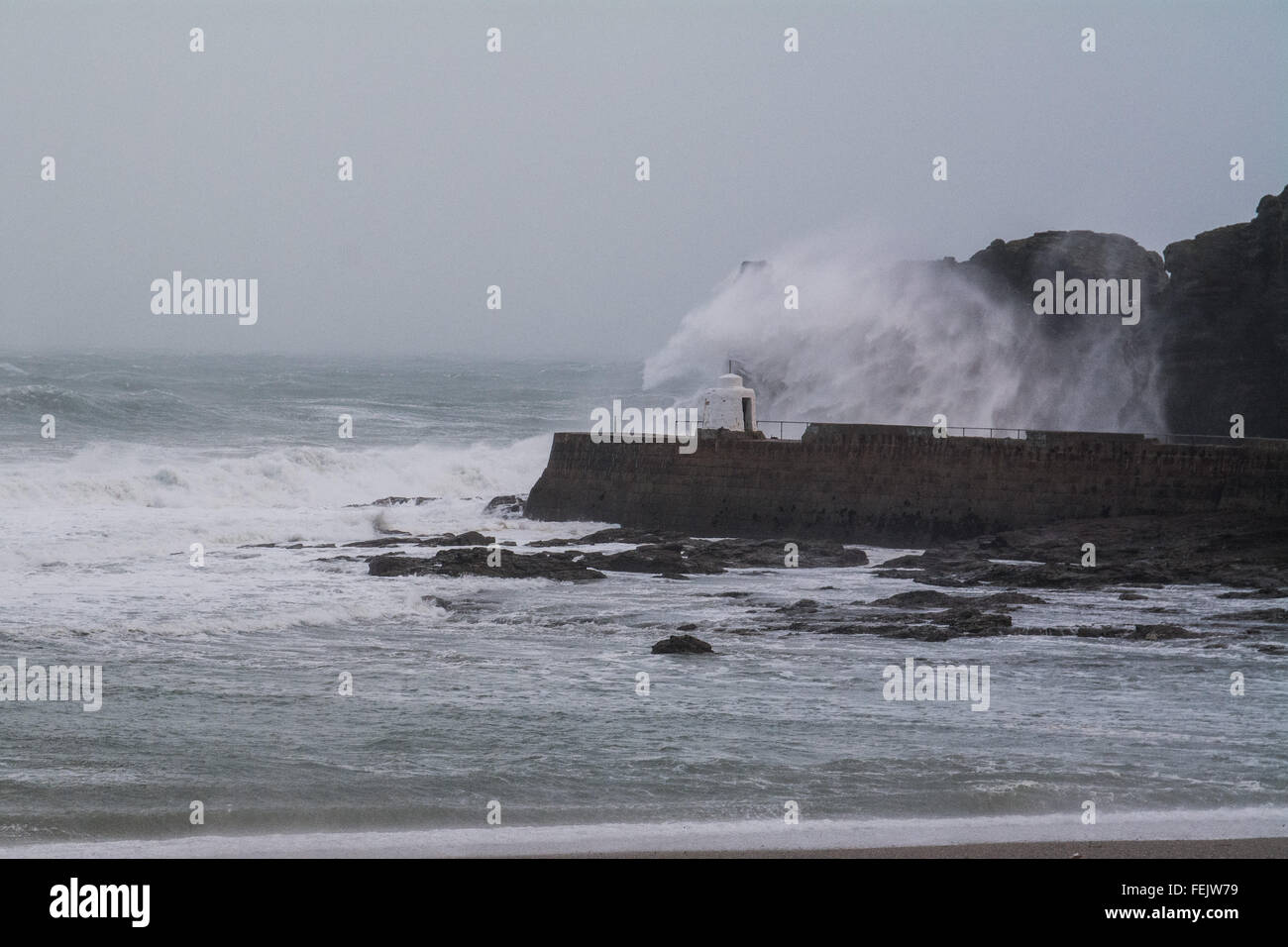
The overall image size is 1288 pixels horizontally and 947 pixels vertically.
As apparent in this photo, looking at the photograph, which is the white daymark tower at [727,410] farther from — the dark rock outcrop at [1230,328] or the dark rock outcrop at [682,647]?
the dark rock outcrop at [1230,328]

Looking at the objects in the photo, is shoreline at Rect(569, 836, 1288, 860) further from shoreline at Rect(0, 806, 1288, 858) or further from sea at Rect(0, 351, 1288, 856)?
sea at Rect(0, 351, 1288, 856)

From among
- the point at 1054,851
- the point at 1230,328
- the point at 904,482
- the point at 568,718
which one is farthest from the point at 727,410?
the point at 1054,851

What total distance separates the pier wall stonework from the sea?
3.28 ft

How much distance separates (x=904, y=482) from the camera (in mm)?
19234

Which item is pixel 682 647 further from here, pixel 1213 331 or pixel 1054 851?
pixel 1213 331

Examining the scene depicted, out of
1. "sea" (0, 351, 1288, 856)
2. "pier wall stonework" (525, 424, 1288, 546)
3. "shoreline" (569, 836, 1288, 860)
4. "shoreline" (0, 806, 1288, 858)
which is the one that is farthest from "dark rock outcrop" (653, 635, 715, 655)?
"pier wall stonework" (525, 424, 1288, 546)

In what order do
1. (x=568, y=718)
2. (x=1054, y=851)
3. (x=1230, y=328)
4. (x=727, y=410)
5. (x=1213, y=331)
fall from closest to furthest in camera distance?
(x=1054, y=851) → (x=568, y=718) → (x=727, y=410) → (x=1230, y=328) → (x=1213, y=331)

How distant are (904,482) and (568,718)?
11.4 metres

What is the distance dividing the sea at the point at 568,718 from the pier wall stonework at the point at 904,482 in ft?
3.28

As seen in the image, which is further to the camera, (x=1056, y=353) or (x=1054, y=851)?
(x=1056, y=353)

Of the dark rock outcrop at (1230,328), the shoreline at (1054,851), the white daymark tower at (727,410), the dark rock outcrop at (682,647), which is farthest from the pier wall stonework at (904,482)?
the shoreline at (1054,851)

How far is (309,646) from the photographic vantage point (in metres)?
11.4
